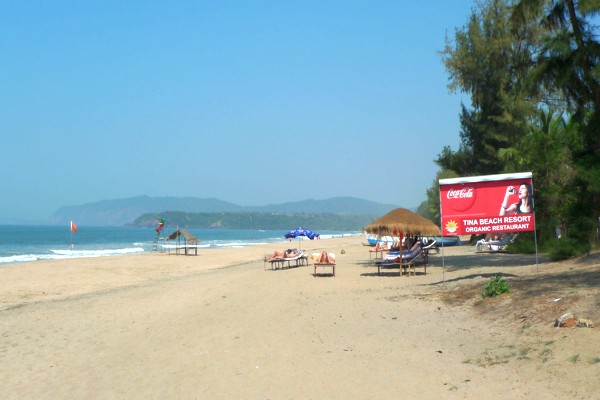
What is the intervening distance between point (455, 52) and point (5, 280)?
2121cm

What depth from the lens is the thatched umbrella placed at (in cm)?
1784

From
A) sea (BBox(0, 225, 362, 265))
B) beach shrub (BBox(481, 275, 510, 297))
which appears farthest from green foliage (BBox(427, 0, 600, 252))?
sea (BBox(0, 225, 362, 265))

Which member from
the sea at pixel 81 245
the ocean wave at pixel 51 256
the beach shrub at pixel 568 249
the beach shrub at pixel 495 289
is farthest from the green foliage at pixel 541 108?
the ocean wave at pixel 51 256

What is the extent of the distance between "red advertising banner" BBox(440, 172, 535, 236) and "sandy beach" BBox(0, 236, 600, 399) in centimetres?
118

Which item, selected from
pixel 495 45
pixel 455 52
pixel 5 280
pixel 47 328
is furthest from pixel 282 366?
pixel 455 52

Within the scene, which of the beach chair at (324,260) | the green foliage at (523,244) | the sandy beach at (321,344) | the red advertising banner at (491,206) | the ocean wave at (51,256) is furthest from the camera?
the ocean wave at (51,256)

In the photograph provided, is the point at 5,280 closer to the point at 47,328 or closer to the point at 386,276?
the point at 47,328

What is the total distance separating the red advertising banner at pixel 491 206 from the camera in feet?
41.2

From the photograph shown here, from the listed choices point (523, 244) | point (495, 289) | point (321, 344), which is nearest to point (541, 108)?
point (523, 244)

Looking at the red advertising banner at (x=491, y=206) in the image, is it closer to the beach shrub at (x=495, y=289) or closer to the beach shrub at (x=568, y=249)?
the beach shrub at (x=495, y=289)

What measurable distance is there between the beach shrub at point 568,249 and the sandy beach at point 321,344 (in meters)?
0.63

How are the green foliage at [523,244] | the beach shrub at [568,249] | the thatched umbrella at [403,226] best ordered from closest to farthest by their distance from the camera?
1. the beach shrub at [568,249]
2. the thatched umbrella at [403,226]
3. the green foliage at [523,244]

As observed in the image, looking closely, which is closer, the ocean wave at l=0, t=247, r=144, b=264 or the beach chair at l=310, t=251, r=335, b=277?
the beach chair at l=310, t=251, r=335, b=277

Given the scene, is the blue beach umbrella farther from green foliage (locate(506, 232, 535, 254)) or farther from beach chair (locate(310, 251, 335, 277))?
beach chair (locate(310, 251, 335, 277))
